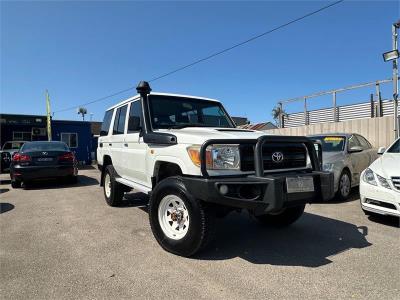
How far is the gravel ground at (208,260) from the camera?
3191mm

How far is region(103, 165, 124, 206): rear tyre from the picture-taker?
6789 mm

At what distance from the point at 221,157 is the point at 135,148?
2.16 metres

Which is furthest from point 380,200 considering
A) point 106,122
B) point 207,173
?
point 106,122

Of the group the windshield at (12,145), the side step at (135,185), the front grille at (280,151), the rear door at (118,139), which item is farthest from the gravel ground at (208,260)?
the windshield at (12,145)

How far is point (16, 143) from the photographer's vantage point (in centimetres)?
1744

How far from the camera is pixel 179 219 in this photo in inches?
165

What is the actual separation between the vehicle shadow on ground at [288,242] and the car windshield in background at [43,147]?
7296mm

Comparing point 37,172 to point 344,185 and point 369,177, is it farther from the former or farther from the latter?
point 369,177

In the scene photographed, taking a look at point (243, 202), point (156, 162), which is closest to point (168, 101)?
point (156, 162)

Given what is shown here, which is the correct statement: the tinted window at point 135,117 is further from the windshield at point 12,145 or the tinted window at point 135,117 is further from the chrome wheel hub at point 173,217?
the windshield at point 12,145

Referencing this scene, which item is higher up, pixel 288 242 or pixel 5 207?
pixel 5 207

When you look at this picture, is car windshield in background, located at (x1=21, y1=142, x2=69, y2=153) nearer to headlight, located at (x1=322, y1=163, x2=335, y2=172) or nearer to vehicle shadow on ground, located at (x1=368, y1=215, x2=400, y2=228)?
headlight, located at (x1=322, y1=163, x2=335, y2=172)

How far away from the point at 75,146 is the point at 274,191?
840 inches

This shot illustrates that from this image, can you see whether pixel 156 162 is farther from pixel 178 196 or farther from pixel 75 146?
pixel 75 146
